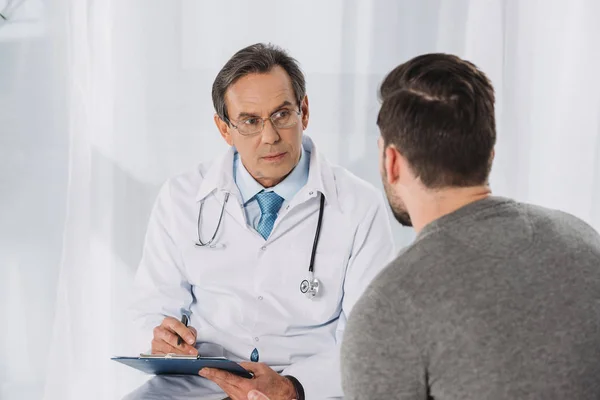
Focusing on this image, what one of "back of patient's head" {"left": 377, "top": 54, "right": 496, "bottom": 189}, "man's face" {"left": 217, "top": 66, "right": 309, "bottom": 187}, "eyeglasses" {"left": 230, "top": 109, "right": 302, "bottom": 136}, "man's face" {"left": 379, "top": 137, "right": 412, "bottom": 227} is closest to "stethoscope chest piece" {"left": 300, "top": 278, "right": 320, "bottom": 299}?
"man's face" {"left": 217, "top": 66, "right": 309, "bottom": 187}

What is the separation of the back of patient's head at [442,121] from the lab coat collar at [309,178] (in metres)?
0.77

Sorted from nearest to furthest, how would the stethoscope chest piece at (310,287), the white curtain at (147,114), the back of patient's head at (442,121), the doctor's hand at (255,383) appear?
the back of patient's head at (442,121) → the doctor's hand at (255,383) → the stethoscope chest piece at (310,287) → the white curtain at (147,114)

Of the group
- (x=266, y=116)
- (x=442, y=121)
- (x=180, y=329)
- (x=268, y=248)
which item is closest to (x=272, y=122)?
(x=266, y=116)

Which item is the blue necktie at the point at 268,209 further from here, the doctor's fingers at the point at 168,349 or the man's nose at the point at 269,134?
the doctor's fingers at the point at 168,349

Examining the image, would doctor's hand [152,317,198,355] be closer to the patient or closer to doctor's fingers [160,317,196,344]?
doctor's fingers [160,317,196,344]

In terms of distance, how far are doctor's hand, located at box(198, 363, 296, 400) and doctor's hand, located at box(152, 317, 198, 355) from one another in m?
0.09

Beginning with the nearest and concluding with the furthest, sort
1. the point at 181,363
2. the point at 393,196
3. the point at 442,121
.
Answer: the point at 442,121 < the point at 393,196 < the point at 181,363

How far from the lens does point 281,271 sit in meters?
1.93

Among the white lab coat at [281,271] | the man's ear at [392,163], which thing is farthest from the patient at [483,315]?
the white lab coat at [281,271]

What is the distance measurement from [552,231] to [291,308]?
948 millimetres

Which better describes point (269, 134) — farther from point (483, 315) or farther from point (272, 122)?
point (483, 315)

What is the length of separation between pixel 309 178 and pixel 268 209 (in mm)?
134

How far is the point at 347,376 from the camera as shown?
42.3 inches

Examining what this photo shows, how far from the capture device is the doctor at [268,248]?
1.91 metres
